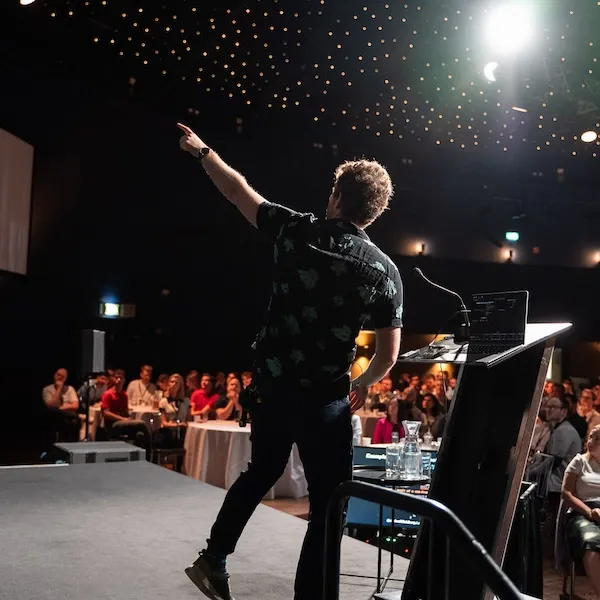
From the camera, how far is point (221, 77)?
37.1 ft

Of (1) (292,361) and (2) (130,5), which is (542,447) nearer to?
(1) (292,361)

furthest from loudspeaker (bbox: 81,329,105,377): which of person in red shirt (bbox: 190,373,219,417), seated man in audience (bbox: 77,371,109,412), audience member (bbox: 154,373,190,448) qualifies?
seated man in audience (bbox: 77,371,109,412)

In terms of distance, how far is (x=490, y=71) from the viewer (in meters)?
9.98

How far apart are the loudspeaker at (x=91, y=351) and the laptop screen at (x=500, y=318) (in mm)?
5849

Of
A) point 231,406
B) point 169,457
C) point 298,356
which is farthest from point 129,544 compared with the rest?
point 169,457

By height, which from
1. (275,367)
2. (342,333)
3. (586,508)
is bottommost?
(586,508)

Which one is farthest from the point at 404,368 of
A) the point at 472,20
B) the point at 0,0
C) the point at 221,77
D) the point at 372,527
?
the point at 372,527

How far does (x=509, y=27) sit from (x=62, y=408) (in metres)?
7.70

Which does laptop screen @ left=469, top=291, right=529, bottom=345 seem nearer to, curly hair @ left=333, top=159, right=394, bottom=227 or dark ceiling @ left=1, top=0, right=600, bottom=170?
curly hair @ left=333, top=159, right=394, bottom=227

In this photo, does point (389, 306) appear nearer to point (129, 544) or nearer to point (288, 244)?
point (288, 244)

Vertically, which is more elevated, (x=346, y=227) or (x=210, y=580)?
(x=346, y=227)

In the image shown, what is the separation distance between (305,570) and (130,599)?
66 cm

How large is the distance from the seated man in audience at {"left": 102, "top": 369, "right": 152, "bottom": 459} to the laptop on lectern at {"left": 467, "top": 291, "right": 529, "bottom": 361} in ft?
22.6

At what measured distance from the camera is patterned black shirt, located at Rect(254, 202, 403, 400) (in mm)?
2055
